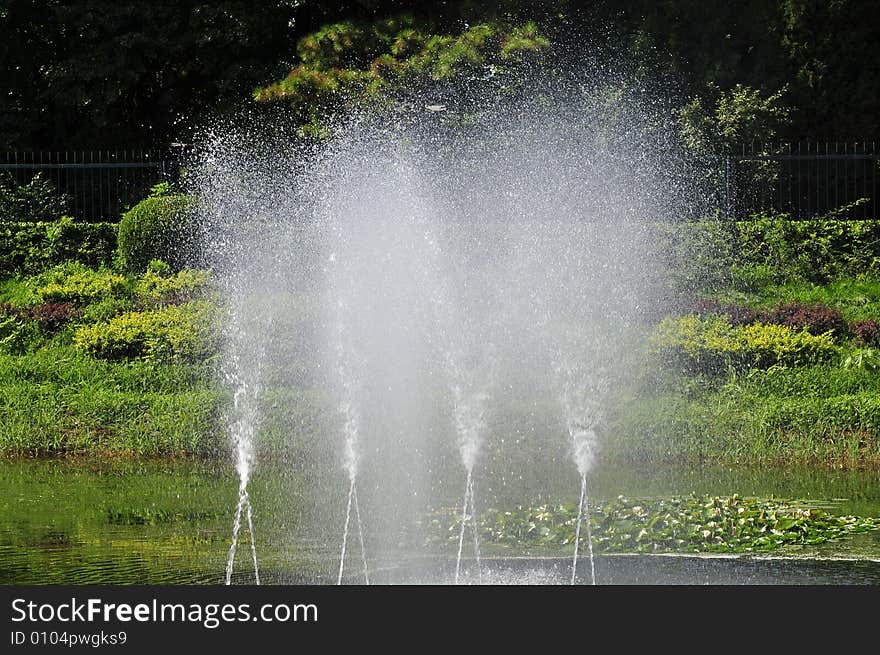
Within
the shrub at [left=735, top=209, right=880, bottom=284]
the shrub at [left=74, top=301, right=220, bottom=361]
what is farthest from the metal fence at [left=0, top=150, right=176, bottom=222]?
the shrub at [left=735, top=209, right=880, bottom=284]

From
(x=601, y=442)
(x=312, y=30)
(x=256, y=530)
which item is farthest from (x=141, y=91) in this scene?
(x=256, y=530)

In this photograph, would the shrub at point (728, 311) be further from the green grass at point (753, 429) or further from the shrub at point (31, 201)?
the shrub at point (31, 201)

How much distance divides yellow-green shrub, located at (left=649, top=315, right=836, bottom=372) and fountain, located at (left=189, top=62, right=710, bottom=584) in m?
0.39

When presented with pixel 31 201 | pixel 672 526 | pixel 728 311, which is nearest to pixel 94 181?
pixel 31 201

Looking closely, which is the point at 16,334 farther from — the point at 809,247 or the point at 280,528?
the point at 809,247

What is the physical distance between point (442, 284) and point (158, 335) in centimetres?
307

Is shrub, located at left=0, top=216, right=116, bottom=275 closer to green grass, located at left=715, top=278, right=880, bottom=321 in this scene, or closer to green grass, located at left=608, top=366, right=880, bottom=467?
green grass, located at left=715, top=278, right=880, bottom=321

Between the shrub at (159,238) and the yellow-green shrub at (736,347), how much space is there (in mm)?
6674

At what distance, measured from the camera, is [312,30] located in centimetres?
2197

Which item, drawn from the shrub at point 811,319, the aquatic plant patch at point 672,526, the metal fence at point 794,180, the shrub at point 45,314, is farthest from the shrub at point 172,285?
the aquatic plant patch at point 672,526

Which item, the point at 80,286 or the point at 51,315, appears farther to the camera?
the point at 80,286

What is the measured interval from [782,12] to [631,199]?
7517 mm

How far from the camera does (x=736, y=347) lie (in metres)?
13.6
